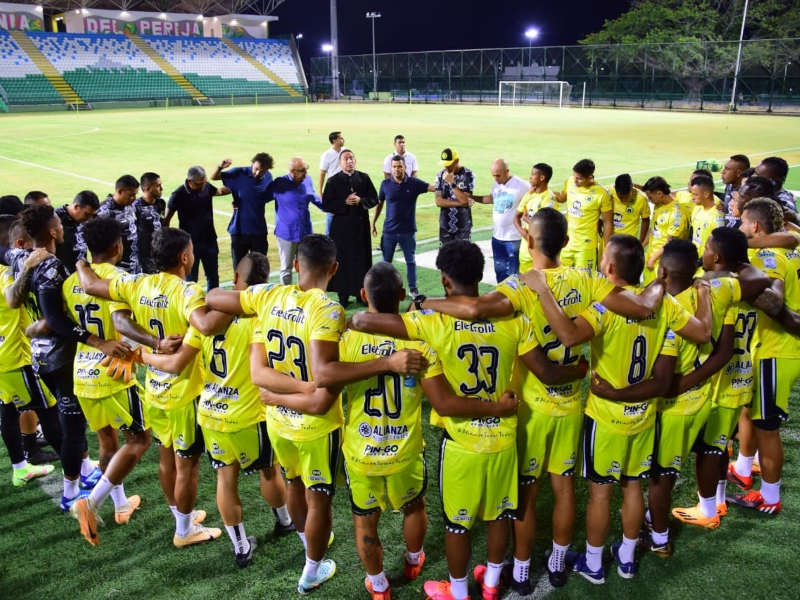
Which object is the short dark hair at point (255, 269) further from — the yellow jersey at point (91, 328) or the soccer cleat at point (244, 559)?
the soccer cleat at point (244, 559)

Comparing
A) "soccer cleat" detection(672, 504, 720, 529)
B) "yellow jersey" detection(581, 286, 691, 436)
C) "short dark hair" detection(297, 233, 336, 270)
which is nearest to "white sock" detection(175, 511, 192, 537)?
"short dark hair" detection(297, 233, 336, 270)

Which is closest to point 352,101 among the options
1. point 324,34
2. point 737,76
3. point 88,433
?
point 737,76

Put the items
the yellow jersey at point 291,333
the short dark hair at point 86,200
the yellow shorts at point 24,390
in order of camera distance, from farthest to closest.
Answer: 1. the short dark hair at point 86,200
2. the yellow shorts at point 24,390
3. the yellow jersey at point 291,333

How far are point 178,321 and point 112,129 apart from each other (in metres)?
33.6

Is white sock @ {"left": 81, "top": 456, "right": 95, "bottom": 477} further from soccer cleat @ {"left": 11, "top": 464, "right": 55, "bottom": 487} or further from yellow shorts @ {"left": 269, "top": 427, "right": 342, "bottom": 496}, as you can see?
yellow shorts @ {"left": 269, "top": 427, "right": 342, "bottom": 496}

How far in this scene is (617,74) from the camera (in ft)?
178

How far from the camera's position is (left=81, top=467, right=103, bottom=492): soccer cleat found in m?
5.21

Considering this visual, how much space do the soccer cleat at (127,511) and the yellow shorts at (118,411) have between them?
2.02ft

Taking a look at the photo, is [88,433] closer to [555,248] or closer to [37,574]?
[37,574]

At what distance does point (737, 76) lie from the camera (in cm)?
4719

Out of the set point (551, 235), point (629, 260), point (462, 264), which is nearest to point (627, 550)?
point (629, 260)

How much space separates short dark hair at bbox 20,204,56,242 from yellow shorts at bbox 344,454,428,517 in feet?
9.22

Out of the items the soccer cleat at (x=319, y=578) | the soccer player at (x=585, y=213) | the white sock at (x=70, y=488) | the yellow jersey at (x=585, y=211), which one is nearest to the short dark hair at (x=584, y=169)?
the soccer player at (x=585, y=213)

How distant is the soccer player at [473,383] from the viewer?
11.6 feet
